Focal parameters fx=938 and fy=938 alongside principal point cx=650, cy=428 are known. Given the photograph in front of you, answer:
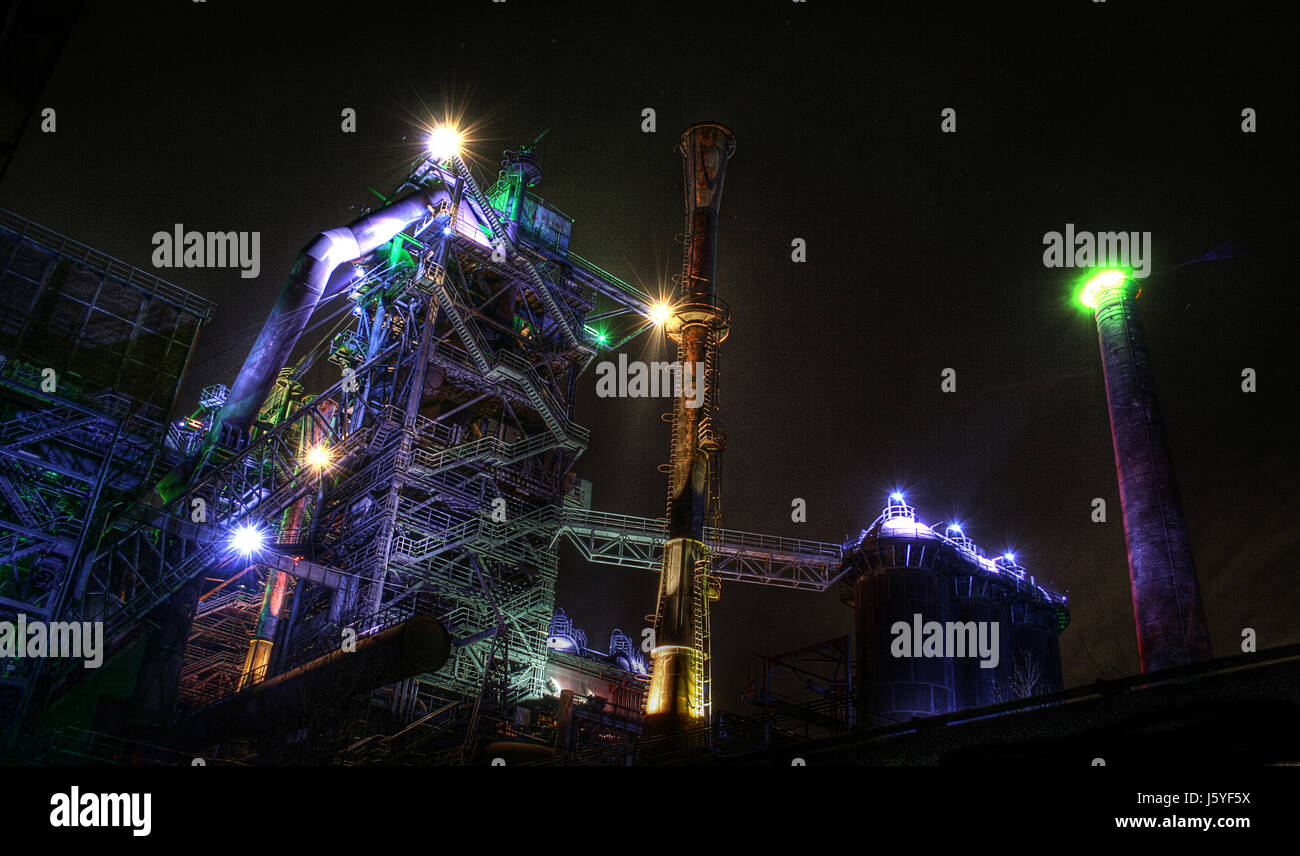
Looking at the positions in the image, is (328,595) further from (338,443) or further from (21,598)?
(21,598)

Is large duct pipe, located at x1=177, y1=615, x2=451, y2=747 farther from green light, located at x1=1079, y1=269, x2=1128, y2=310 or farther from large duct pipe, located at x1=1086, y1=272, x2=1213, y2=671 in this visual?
green light, located at x1=1079, y1=269, x2=1128, y2=310

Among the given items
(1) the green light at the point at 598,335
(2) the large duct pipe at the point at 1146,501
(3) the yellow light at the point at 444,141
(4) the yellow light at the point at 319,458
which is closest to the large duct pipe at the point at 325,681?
(4) the yellow light at the point at 319,458

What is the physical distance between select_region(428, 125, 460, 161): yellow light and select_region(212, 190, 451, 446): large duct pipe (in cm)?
567

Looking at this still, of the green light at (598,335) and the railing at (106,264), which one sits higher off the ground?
the green light at (598,335)

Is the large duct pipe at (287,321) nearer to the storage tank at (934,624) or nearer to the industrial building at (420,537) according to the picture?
the industrial building at (420,537)

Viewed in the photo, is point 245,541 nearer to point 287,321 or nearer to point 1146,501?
point 287,321

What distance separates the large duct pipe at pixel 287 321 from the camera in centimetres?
3725

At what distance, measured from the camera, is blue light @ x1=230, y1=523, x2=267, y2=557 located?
31516mm

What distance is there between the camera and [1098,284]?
40.7 meters

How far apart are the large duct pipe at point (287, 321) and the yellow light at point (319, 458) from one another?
12.1 feet

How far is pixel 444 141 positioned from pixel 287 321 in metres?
11.9

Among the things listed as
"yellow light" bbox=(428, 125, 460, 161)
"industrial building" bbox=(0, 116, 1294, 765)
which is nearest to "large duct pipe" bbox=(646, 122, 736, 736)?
"industrial building" bbox=(0, 116, 1294, 765)
